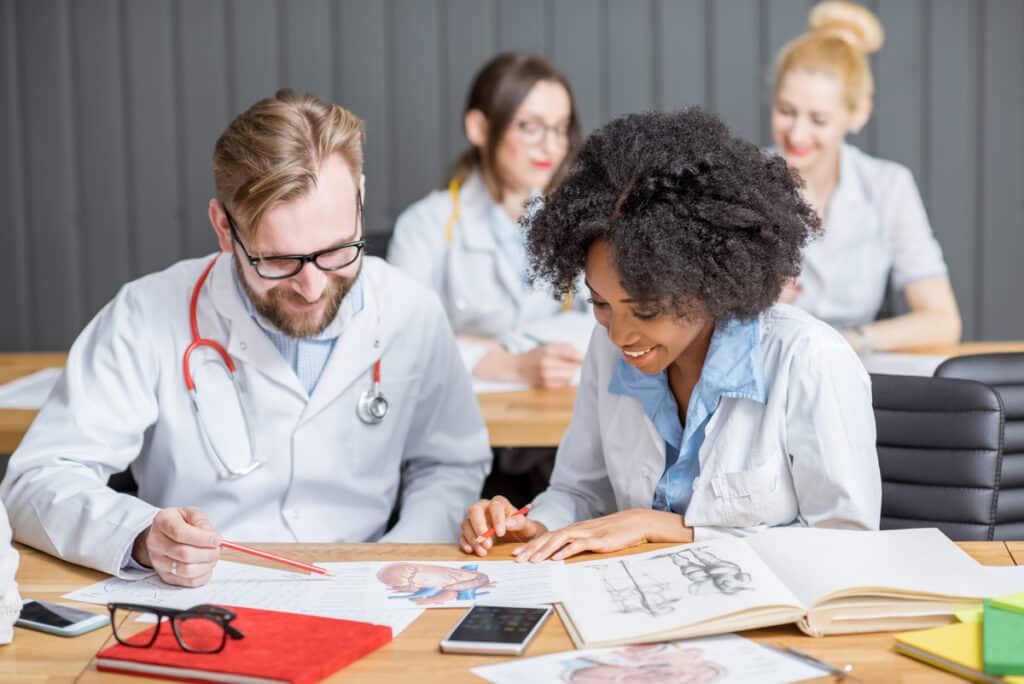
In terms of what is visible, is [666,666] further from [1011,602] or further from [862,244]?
[862,244]

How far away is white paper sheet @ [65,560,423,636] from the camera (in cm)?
133

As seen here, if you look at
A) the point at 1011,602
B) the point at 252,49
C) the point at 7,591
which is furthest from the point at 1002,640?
the point at 252,49

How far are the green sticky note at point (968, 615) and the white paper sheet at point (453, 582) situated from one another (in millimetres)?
435

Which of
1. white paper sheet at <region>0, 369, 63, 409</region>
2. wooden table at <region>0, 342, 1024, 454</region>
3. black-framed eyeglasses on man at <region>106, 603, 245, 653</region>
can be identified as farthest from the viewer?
white paper sheet at <region>0, 369, 63, 409</region>

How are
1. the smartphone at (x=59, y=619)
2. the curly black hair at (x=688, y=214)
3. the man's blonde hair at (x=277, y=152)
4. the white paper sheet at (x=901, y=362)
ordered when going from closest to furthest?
the smartphone at (x=59, y=619), the curly black hair at (x=688, y=214), the man's blonde hair at (x=277, y=152), the white paper sheet at (x=901, y=362)

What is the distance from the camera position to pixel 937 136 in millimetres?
3967

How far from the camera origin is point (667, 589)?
52.1 inches

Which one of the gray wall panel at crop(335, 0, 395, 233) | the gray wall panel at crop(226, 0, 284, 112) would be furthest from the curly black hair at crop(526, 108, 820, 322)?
the gray wall panel at crop(226, 0, 284, 112)

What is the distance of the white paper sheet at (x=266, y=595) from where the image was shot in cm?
133

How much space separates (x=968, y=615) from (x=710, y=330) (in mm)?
595

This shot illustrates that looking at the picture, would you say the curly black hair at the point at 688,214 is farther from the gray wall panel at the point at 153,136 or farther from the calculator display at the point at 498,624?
the gray wall panel at the point at 153,136

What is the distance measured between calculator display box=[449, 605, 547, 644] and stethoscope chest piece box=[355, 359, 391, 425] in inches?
27.8

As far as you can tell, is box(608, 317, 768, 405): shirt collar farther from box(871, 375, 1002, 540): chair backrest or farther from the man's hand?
the man's hand

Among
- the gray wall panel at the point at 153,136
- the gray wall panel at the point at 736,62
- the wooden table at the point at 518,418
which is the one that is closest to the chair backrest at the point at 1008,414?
the wooden table at the point at 518,418
